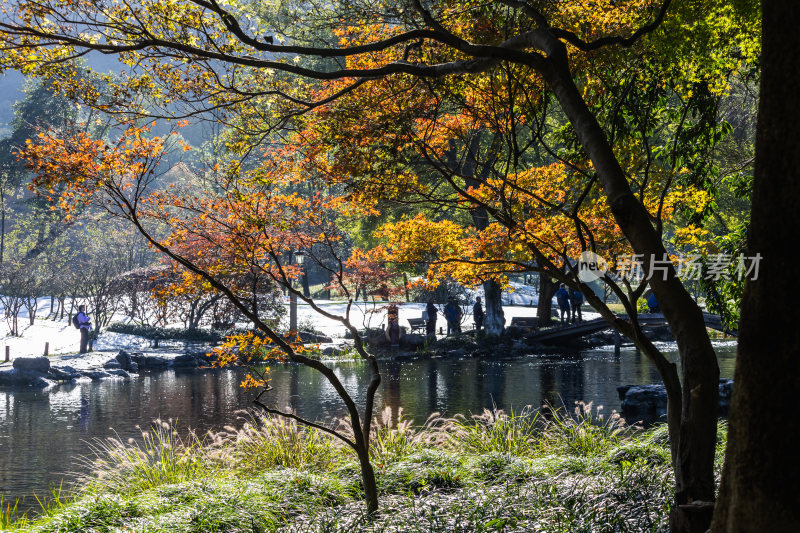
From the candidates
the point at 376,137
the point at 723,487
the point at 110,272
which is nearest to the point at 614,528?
the point at 723,487

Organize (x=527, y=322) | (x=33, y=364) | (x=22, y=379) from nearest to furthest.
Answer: (x=22, y=379), (x=33, y=364), (x=527, y=322)

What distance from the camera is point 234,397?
50.8ft

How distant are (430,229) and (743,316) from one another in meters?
5.47

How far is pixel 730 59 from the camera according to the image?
21.9ft

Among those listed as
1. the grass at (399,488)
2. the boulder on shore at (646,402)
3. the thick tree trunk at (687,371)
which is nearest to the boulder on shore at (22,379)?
the grass at (399,488)

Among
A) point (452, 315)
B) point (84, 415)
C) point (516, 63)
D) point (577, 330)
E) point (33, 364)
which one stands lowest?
point (84, 415)

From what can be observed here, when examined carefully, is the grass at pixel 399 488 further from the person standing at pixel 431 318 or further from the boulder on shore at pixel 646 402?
the person standing at pixel 431 318

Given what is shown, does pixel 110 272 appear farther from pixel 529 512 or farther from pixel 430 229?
pixel 529 512

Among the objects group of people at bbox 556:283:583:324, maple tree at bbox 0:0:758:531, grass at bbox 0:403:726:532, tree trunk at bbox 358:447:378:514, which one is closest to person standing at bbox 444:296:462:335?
group of people at bbox 556:283:583:324

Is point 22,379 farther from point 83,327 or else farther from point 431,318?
point 431,318

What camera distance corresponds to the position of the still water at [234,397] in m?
10.7

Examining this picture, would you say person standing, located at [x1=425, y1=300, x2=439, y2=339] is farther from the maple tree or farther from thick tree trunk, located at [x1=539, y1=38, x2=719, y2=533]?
thick tree trunk, located at [x1=539, y1=38, x2=719, y2=533]

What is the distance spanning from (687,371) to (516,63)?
2433 millimetres

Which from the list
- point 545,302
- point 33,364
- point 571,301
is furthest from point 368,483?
point 545,302
